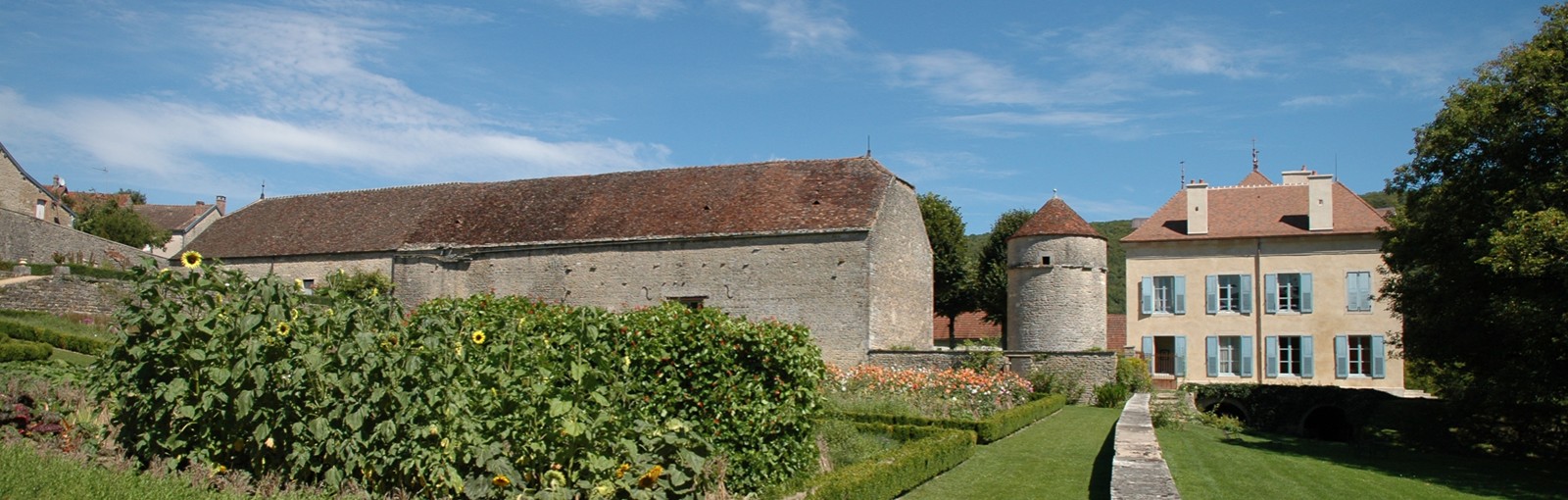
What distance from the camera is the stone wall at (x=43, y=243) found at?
28219mm

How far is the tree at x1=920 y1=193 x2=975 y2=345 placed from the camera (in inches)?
1510

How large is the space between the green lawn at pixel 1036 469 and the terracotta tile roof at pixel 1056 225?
405 inches

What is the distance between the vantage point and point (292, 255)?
3122 cm

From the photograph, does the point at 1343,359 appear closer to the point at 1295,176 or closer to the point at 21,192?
the point at 1295,176

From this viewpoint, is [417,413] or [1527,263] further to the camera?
[1527,263]

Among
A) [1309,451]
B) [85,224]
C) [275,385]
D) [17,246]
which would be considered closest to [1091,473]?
[1309,451]

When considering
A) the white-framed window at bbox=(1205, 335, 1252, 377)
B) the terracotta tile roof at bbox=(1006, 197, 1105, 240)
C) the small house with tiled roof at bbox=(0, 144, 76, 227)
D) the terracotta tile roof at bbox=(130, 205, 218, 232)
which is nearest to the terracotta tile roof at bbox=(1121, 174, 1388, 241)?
the white-framed window at bbox=(1205, 335, 1252, 377)

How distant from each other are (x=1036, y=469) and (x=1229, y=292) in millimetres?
24156

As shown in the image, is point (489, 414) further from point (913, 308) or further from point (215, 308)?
point (913, 308)

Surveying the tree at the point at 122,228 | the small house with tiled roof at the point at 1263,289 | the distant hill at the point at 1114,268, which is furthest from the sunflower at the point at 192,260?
the distant hill at the point at 1114,268

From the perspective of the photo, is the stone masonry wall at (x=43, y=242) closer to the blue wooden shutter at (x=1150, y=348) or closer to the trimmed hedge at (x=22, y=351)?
the trimmed hedge at (x=22, y=351)

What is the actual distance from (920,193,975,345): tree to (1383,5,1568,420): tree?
19373mm

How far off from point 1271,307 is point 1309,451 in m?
17.3

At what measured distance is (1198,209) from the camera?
34.1 m
